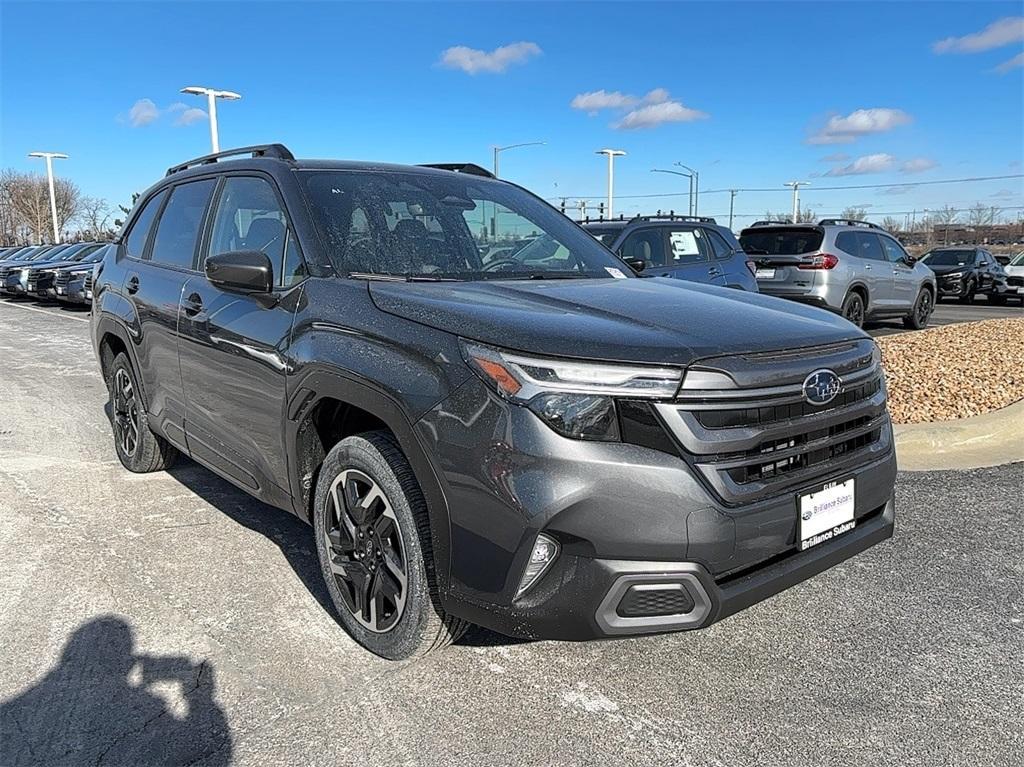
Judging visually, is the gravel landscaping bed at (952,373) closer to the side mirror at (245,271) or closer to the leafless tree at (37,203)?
the side mirror at (245,271)

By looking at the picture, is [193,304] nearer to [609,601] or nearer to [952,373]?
[609,601]

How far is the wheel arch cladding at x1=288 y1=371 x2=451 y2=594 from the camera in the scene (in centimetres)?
245

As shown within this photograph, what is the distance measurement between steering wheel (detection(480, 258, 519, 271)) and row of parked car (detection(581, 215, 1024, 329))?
14.8 ft

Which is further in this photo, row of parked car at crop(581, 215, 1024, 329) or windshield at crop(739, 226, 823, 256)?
windshield at crop(739, 226, 823, 256)

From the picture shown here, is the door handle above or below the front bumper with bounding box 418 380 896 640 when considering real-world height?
above

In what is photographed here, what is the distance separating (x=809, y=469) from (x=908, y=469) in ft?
10.4

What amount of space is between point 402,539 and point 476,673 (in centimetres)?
58

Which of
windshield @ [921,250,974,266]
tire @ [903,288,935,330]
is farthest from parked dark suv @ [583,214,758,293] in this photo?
windshield @ [921,250,974,266]

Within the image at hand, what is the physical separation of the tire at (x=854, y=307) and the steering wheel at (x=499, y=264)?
9930 millimetres

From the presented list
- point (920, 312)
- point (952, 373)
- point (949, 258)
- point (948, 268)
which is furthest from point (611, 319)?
point (949, 258)

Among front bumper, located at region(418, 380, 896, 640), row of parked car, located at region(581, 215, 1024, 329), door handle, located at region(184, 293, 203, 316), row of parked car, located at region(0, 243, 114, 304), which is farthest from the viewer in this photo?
row of parked car, located at region(0, 243, 114, 304)

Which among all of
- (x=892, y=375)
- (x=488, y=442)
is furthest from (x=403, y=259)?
(x=892, y=375)

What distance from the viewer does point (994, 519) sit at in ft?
14.1

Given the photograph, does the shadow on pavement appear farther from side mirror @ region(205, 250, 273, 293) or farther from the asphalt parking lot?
side mirror @ region(205, 250, 273, 293)
